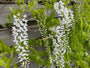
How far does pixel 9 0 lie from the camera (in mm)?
1332

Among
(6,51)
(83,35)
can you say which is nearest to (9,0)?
(6,51)

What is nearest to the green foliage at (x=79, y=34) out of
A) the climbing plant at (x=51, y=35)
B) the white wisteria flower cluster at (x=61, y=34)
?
the climbing plant at (x=51, y=35)

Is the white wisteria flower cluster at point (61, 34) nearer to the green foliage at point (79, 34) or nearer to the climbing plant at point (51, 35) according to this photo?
the climbing plant at point (51, 35)

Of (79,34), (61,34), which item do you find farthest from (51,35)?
(79,34)

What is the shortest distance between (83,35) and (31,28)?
2.43 feet

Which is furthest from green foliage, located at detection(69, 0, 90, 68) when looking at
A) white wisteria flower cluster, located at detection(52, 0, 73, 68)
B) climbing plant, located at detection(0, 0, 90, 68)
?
white wisteria flower cluster, located at detection(52, 0, 73, 68)

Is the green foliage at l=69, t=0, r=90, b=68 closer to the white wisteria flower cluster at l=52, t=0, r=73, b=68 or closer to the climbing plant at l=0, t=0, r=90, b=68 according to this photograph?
the climbing plant at l=0, t=0, r=90, b=68

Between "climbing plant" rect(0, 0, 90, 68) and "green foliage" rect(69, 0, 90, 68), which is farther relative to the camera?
"green foliage" rect(69, 0, 90, 68)

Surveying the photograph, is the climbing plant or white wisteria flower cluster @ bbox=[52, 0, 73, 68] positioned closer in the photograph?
the climbing plant

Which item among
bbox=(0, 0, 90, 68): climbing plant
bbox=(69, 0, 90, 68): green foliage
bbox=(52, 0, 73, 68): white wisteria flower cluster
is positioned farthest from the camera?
bbox=(69, 0, 90, 68): green foliage

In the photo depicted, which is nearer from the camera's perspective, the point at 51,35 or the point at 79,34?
the point at 51,35

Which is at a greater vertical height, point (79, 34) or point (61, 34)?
point (61, 34)

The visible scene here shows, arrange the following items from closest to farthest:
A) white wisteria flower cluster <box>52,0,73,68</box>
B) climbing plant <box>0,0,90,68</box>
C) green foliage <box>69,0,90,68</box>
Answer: climbing plant <box>0,0,90,68</box> → white wisteria flower cluster <box>52,0,73,68</box> → green foliage <box>69,0,90,68</box>

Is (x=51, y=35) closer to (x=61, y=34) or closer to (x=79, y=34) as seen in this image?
(x=61, y=34)
